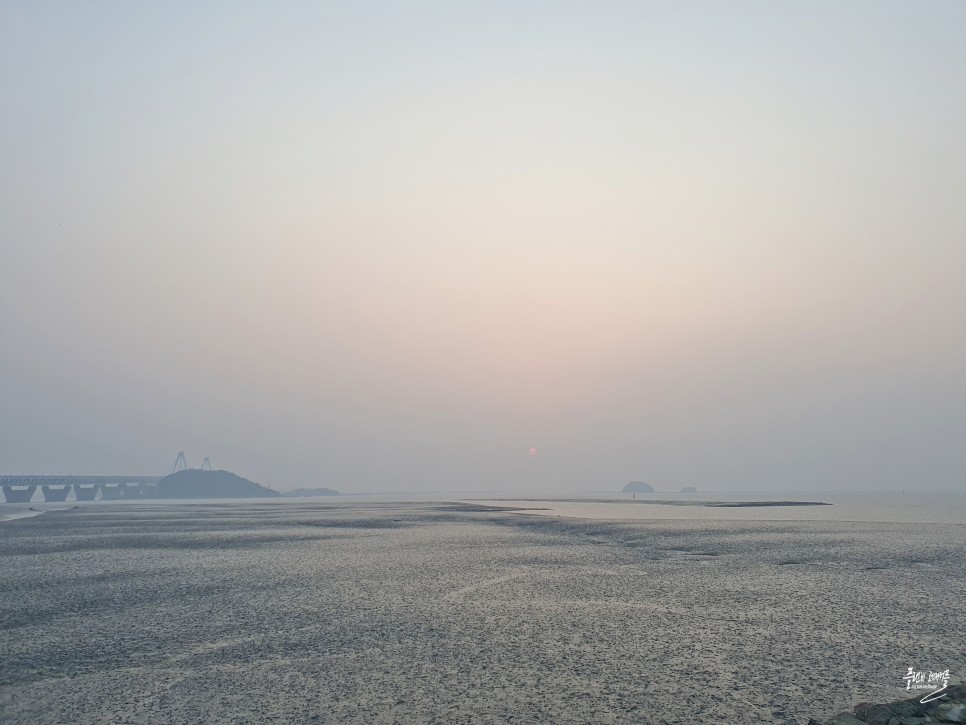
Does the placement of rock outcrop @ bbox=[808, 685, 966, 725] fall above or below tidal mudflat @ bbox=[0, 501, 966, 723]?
above

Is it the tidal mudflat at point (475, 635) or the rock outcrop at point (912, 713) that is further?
the tidal mudflat at point (475, 635)

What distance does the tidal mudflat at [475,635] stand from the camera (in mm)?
13359

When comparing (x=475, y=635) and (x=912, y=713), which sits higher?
(x=912, y=713)

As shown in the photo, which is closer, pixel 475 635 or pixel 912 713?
pixel 912 713

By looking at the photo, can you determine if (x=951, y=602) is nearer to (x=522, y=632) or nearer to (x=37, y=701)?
(x=522, y=632)

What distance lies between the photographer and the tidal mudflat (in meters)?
13.4

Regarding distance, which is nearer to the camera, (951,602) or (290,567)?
(951,602)

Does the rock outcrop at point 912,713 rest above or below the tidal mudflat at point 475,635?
above

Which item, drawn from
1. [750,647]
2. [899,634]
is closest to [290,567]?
[750,647]

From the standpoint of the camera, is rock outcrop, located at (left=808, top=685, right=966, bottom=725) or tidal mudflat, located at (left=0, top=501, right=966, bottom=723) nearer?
rock outcrop, located at (left=808, top=685, right=966, bottom=725)

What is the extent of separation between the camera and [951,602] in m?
22.6

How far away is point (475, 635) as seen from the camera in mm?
18812

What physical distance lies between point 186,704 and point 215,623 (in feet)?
24.8

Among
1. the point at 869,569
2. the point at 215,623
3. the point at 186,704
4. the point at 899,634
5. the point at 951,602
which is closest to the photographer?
the point at 186,704
